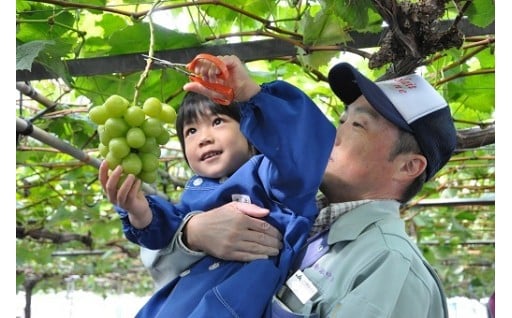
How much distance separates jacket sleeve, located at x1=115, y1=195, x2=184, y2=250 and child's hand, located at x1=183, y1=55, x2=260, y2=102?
398 mm

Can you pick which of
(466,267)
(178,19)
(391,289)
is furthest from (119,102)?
(466,267)

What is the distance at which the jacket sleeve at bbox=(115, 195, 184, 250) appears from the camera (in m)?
1.63

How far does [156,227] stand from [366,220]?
444 mm

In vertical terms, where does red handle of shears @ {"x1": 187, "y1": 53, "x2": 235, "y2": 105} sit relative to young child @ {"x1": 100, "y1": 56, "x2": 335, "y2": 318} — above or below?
above

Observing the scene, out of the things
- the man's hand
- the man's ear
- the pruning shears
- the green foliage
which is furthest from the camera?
the green foliage

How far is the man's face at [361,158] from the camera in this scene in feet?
5.41

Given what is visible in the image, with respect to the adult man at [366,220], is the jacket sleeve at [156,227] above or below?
below

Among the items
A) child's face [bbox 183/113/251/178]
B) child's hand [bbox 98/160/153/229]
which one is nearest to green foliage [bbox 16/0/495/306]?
child's hand [bbox 98/160/153/229]

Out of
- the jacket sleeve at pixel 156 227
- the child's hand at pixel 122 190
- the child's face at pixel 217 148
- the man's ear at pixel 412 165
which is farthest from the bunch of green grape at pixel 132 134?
the man's ear at pixel 412 165

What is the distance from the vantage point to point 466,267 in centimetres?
1166

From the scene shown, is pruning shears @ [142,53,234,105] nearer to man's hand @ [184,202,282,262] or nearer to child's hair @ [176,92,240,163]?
man's hand @ [184,202,282,262]

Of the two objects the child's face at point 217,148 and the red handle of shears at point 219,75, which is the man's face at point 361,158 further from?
the red handle of shears at point 219,75

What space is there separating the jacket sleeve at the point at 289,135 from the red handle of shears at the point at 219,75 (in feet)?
0.22
